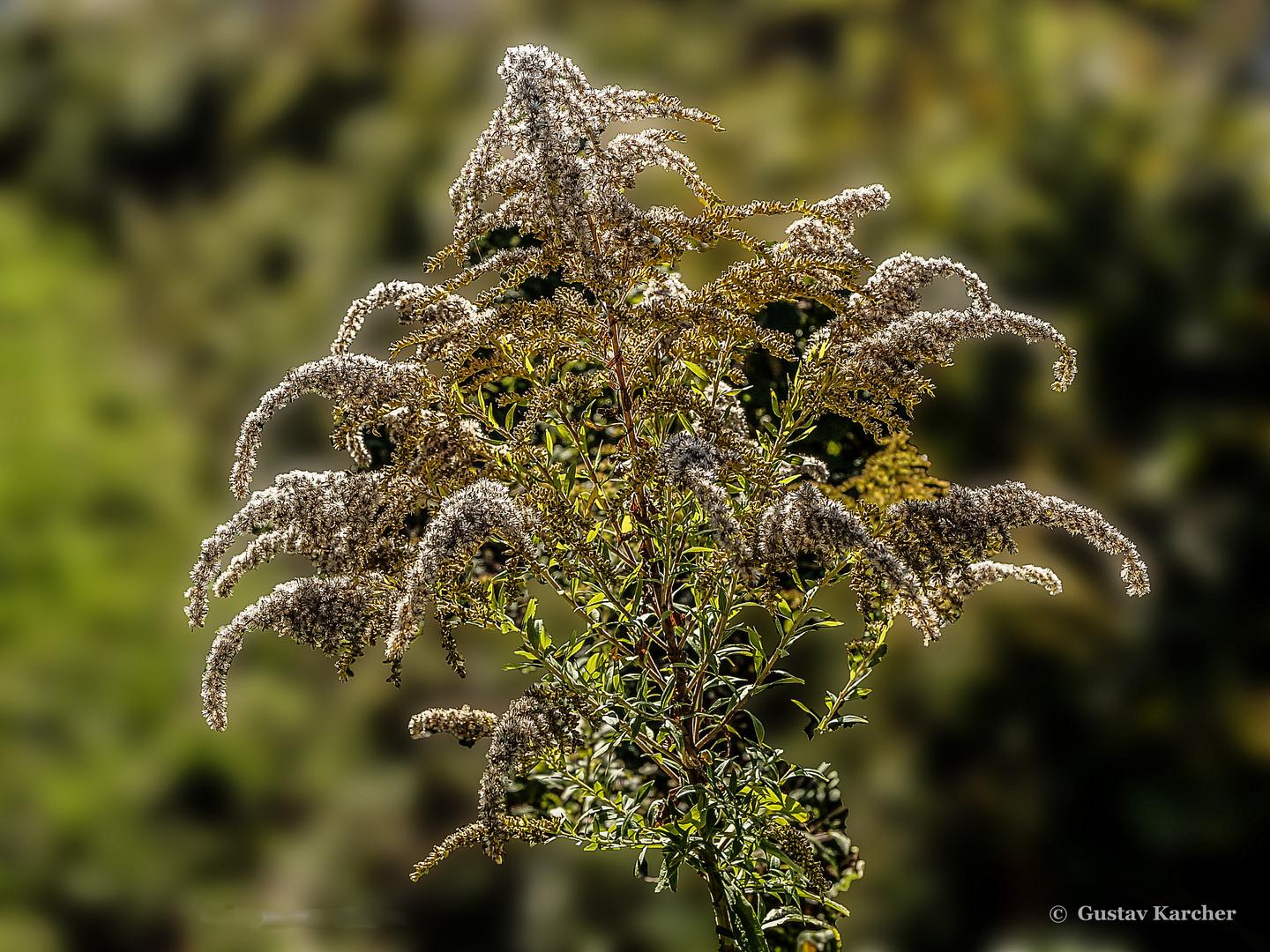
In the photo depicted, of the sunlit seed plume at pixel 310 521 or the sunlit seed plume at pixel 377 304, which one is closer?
the sunlit seed plume at pixel 310 521

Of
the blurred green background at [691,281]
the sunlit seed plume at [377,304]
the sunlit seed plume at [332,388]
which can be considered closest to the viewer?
the sunlit seed plume at [332,388]

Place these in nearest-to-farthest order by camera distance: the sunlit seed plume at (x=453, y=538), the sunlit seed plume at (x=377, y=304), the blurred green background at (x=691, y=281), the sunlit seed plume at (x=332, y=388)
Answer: the sunlit seed plume at (x=453, y=538) → the sunlit seed plume at (x=332, y=388) → the sunlit seed plume at (x=377, y=304) → the blurred green background at (x=691, y=281)

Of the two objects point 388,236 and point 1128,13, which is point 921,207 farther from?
point 388,236

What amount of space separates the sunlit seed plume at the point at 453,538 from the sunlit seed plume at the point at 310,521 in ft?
0.42

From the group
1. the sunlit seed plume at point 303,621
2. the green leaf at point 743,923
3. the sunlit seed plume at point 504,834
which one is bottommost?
the green leaf at point 743,923

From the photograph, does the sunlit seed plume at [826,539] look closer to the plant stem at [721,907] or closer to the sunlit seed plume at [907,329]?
the sunlit seed plume at [907,329]

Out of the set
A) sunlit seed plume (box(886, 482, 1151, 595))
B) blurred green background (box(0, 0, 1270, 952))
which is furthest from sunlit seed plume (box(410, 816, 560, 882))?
blurred green background (box(0, 0, 1270, 952))

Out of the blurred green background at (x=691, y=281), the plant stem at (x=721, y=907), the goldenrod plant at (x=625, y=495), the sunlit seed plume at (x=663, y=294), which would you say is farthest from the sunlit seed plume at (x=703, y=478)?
the blurred green background at (x=691, y=281)

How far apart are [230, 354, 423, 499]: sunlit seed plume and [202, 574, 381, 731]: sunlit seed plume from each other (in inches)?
4.9

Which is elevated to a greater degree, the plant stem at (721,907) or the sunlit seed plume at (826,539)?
the sunlit seed plume at (826,539)

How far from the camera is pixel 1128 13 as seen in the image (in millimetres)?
2082

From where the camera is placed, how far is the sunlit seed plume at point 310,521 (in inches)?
40.1

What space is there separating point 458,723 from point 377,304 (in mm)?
504

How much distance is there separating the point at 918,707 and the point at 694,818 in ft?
3.45
